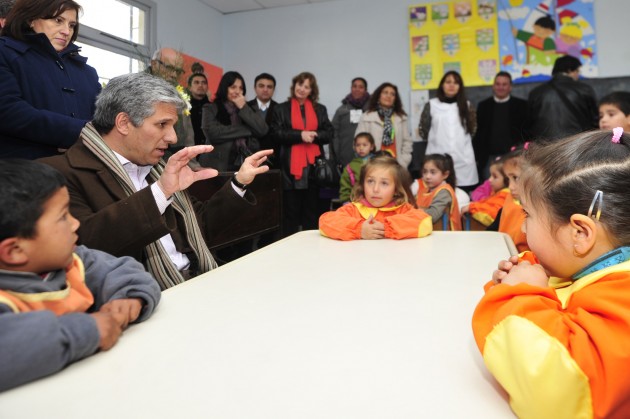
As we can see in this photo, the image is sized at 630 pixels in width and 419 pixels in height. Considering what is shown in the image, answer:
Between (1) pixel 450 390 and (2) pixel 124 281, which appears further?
(2) pixel 124 281

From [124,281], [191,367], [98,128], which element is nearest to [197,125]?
[98,128]

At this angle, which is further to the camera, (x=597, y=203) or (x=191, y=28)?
(x=191, y=28)

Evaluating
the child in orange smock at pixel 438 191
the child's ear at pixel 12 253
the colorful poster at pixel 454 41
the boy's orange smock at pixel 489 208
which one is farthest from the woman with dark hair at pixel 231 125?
the child's ear at pixel 12 253

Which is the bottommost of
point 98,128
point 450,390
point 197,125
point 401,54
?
point 450,390

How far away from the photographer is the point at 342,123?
15.5 feet

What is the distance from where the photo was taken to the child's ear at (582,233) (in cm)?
65

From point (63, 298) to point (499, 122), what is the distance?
4467 mm

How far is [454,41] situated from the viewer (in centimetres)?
530

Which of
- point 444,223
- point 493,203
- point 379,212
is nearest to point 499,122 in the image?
point 493,203

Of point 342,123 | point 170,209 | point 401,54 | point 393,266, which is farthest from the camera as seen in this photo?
point 401,54

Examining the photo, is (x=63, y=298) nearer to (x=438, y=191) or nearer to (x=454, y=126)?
(x=438, y=191)

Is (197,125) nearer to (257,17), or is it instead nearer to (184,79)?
(184,79)

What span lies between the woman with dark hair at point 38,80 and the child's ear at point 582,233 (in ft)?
5.56

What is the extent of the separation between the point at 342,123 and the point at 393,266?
3.60m
